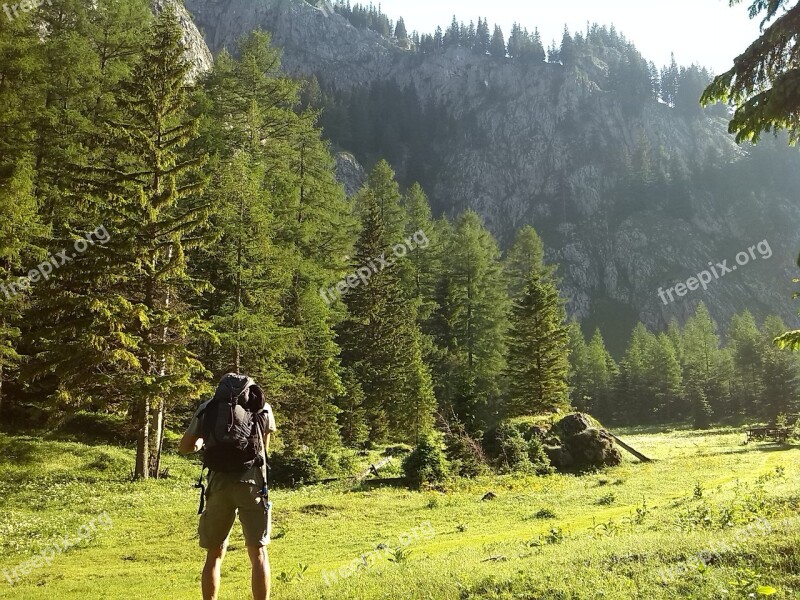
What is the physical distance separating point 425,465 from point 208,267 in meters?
14.9

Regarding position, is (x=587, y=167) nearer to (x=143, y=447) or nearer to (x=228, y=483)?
(x=143, y=447)

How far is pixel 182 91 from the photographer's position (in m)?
20.8

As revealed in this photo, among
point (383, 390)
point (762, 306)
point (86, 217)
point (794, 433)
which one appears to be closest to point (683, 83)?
point (762, 306)

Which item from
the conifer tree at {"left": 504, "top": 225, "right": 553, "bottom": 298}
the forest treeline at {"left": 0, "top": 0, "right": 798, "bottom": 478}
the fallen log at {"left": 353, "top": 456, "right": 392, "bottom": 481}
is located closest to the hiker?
the forest treeline at {"left": 0, "top": 0, "right": 798, "bottom": 478}

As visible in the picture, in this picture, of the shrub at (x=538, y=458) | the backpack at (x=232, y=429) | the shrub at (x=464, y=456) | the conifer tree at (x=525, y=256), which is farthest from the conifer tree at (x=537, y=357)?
the backpack at (x=232, y=429)

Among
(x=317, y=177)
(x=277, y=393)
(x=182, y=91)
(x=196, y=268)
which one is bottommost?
(x=277, y=393)

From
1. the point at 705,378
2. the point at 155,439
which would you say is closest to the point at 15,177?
the point at 155,439

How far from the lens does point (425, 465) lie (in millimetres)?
21578

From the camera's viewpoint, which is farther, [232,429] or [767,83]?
[767,83]

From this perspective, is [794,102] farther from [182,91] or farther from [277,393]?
[277,393]

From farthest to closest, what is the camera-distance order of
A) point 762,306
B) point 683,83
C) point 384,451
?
point 683,83 → point 762,306 → point 384,451

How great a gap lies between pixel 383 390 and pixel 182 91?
79.1 feet

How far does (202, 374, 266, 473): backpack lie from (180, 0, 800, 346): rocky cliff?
13491cm

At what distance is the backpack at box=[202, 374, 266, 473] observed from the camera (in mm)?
5359
